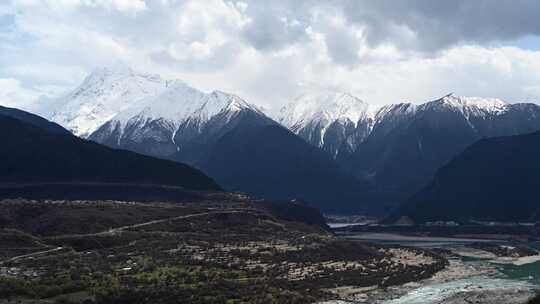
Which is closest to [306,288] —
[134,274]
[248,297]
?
[248,297]

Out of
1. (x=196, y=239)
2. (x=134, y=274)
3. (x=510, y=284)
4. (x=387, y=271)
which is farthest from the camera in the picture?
(x=196, y=239)

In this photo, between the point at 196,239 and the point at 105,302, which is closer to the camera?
the point at 105,302

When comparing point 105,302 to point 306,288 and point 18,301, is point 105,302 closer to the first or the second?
point 18,301

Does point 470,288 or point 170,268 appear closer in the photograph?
point 170,268

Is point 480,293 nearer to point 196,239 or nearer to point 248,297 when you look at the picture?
point 248,297

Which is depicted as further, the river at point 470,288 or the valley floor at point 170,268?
the river at point 470,288

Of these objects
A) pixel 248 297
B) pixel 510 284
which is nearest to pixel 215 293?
pixel 248 297

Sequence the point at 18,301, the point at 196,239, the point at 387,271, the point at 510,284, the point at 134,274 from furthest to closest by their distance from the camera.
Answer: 1. the point at 196,239
2. the point at 387,271
3. the point at 510,284
4. the point at 134,274
5. the point at 18,301

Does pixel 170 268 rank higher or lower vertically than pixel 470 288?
higher

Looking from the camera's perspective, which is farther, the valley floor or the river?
the river
